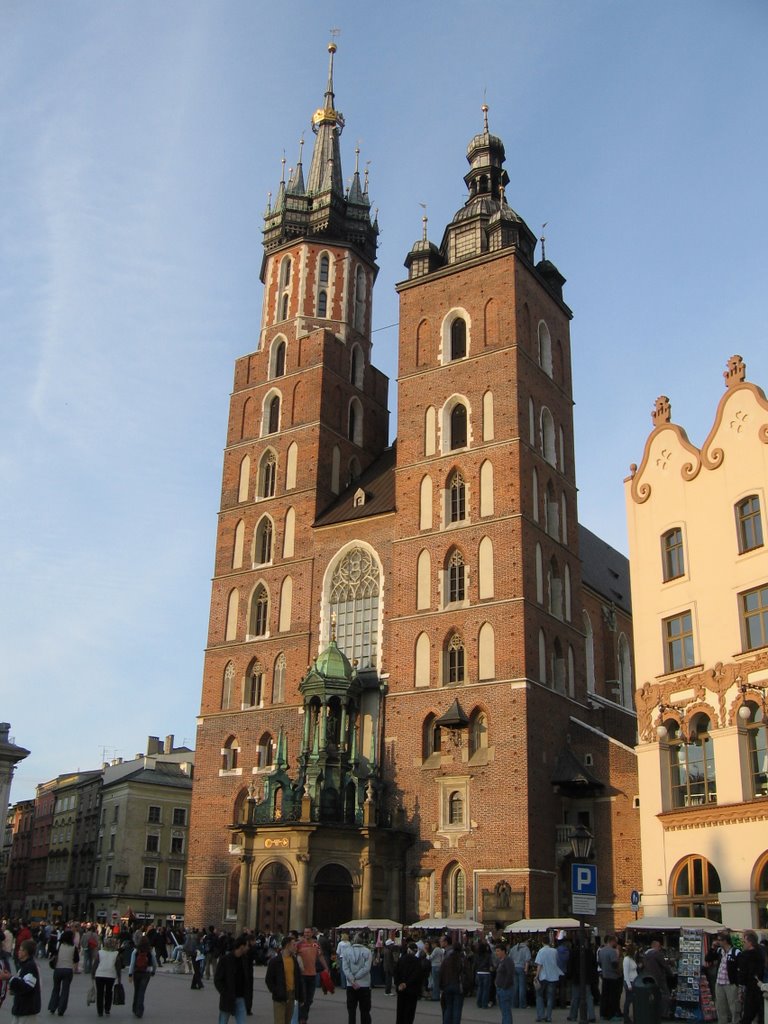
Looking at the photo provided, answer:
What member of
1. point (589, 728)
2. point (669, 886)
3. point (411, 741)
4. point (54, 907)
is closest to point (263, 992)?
point (669, 886)

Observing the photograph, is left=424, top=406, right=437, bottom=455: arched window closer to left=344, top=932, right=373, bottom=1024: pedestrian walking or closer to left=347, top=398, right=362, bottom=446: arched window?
left=347, top=398, right=362, bottom=446: arched window

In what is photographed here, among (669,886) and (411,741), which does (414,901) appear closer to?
(411,741)

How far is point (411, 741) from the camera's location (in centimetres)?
3434

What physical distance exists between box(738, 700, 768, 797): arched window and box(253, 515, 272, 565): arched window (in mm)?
21970

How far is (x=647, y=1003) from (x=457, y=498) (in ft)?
78.1

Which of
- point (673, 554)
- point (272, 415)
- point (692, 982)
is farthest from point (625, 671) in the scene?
point (692, 982)

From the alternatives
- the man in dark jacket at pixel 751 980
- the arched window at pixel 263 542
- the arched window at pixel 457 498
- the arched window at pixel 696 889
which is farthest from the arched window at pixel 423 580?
the man in dark jacket at pixel 751 980

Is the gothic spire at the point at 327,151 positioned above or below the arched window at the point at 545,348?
above

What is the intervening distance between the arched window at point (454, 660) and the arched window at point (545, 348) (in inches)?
452

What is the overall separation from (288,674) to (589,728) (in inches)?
418

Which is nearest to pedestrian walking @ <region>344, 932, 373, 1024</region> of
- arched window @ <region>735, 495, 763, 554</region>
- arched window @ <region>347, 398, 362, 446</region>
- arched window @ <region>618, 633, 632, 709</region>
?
arched window @ <region>735, 495, 763, 554</region>

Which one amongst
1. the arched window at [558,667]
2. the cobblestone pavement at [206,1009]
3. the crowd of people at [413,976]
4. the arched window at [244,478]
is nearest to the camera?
the crowd of people at [413,976]

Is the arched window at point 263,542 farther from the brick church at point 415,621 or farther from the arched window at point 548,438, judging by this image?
the arched window at point 548,438

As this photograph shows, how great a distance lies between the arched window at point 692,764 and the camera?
77.7 ft
